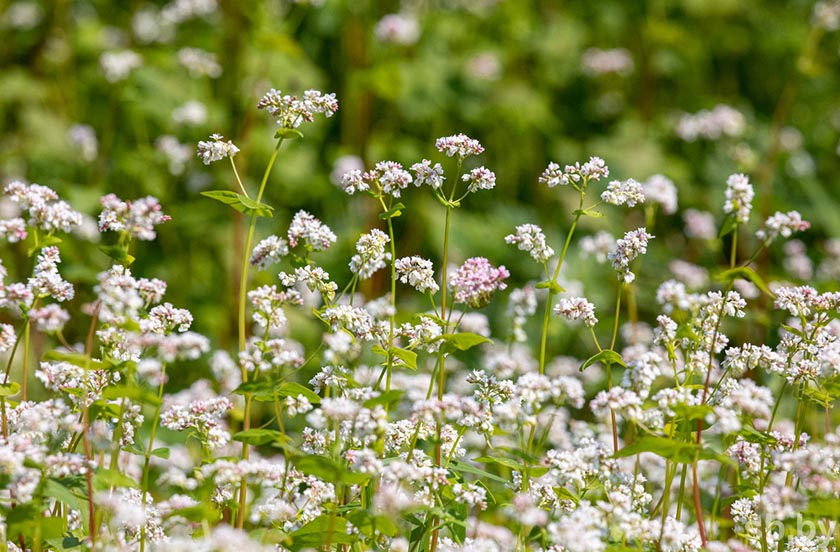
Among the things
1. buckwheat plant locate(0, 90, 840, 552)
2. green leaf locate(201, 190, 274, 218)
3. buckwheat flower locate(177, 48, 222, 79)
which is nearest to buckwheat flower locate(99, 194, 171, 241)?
buckwheat plant locate(0, 90, 840, 552)

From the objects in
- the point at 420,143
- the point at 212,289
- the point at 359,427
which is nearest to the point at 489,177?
the point at 359,427

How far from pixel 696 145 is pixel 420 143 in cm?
181

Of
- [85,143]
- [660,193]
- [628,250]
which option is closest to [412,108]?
[85,143]

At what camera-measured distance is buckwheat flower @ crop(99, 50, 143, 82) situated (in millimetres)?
4613

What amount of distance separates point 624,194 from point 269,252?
0.73m

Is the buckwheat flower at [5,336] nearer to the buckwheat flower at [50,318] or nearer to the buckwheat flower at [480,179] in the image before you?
the buckwheat flower at [50,318]

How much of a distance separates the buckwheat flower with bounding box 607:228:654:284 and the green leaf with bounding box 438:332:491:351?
368 mm

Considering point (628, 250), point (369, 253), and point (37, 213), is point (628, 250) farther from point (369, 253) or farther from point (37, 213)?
point (37, 213)

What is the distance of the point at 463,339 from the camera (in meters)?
1.66

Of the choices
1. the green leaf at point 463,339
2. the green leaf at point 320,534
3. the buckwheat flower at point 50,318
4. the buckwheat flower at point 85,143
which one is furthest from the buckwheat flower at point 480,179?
the buckwheat flower at point 85,143

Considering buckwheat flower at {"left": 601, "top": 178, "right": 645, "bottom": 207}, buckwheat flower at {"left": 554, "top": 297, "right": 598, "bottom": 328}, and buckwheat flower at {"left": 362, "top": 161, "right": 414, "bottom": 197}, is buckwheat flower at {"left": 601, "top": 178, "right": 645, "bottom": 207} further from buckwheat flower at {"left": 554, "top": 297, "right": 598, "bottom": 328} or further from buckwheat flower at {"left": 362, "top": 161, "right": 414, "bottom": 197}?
buckwheat flower at {"left": 362, "top": 161, "right": 414, "bottom": 197}

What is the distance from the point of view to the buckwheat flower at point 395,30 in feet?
16.4

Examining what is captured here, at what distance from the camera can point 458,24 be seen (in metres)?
5.82

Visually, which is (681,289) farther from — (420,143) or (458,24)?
(458,24)
